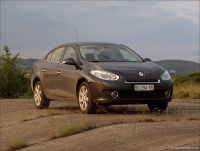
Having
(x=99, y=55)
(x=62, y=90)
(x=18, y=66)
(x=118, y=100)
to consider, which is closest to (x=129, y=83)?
(x=118, y=100)

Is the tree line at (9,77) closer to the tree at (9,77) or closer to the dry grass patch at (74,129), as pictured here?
the tree at (9,77)

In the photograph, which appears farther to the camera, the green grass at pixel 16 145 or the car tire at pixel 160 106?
the car tire at pixel 160 106

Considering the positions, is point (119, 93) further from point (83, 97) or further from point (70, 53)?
point (70, 53)

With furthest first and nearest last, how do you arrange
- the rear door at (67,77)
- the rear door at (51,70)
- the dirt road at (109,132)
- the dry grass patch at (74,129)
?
the rear door at (51,70) → the rear door at (67,77) → the dry grass patch at (74,129) → the dirt road at (109,132)

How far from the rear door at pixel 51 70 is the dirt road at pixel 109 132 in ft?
3.64

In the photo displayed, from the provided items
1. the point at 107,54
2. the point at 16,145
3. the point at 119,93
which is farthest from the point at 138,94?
the point at 16,145

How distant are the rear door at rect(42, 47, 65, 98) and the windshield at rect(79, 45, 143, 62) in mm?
978

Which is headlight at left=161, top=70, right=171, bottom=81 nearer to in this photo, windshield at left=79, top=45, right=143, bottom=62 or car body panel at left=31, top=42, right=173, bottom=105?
car body panel at left=31, top=42, right=173, bottom=105

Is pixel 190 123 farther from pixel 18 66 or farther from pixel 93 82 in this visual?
pixel 18 66

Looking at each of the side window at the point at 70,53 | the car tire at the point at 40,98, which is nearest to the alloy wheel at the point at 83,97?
the side window at the point at 70,53

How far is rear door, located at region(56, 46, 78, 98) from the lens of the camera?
40.4ft

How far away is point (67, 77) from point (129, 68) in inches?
65.9

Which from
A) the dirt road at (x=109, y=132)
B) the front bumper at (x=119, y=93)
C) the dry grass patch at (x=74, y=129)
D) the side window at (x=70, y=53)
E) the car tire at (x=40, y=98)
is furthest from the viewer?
the car tire at (x=40, y=98)

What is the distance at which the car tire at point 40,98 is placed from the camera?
46.2 feet
